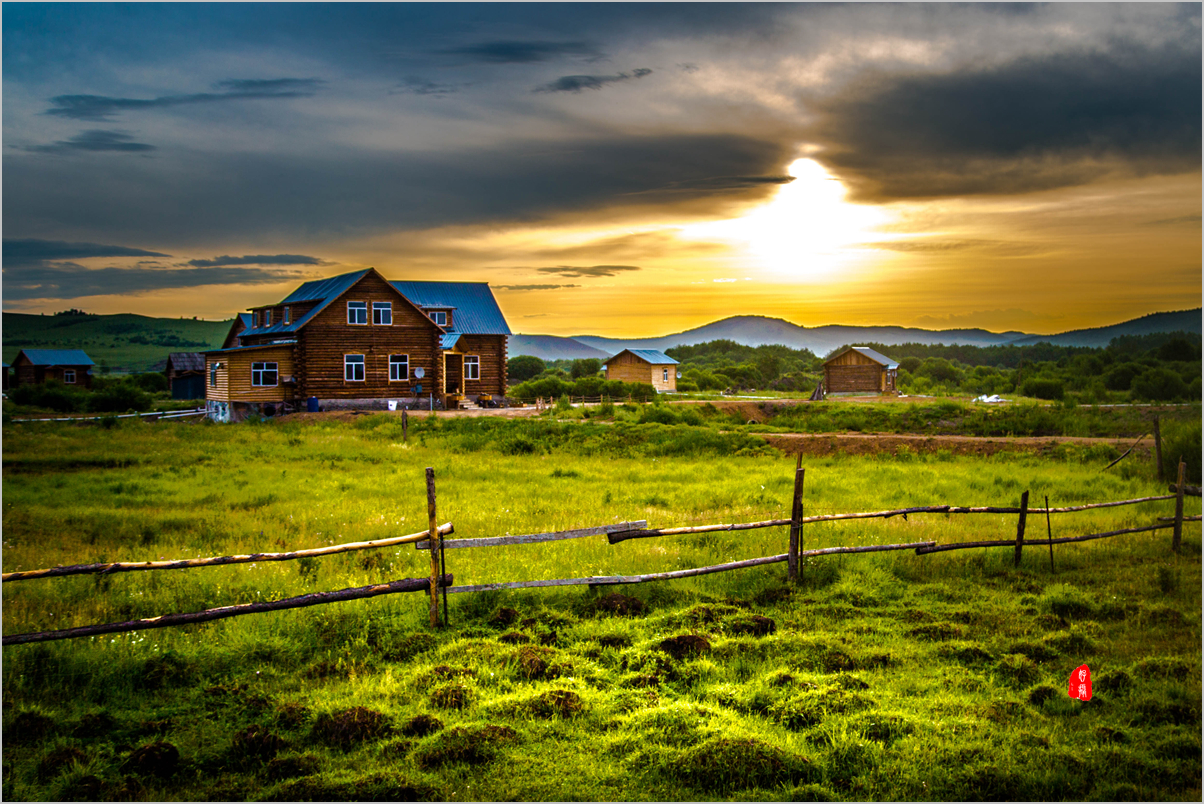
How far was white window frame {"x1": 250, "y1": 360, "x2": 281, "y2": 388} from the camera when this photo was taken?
38094 millimetres

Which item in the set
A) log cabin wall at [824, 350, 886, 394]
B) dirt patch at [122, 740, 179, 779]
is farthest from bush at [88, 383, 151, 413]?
log cabin wall at [824, 350, 886, 394]

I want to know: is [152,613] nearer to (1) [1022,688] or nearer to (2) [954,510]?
(1) [1022,688]

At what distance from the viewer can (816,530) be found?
41.8 feet

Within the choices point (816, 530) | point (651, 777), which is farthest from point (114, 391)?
point (651, 777)

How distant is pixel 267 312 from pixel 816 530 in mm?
42366

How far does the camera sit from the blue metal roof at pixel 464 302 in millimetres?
46812

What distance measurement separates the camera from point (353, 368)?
3919cm

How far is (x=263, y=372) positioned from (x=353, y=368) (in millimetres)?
4714

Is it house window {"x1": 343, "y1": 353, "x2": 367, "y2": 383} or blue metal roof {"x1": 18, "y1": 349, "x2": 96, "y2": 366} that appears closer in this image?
house window {"x1": 343, "y1": 353, "x2": 367, "y2": 383}

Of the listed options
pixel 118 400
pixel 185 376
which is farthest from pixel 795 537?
pixel 185 376

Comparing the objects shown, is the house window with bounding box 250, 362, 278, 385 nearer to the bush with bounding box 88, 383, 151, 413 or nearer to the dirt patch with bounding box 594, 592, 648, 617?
the bush with bounding box 88, 383, 151, 413

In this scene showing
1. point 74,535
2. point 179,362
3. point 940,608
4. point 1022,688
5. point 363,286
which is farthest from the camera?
point 179,362

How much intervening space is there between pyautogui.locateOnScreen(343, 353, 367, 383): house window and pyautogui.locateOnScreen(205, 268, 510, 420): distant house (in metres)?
0.06

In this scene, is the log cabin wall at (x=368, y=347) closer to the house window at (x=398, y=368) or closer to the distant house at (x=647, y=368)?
the house window at (x=398, y=368)
